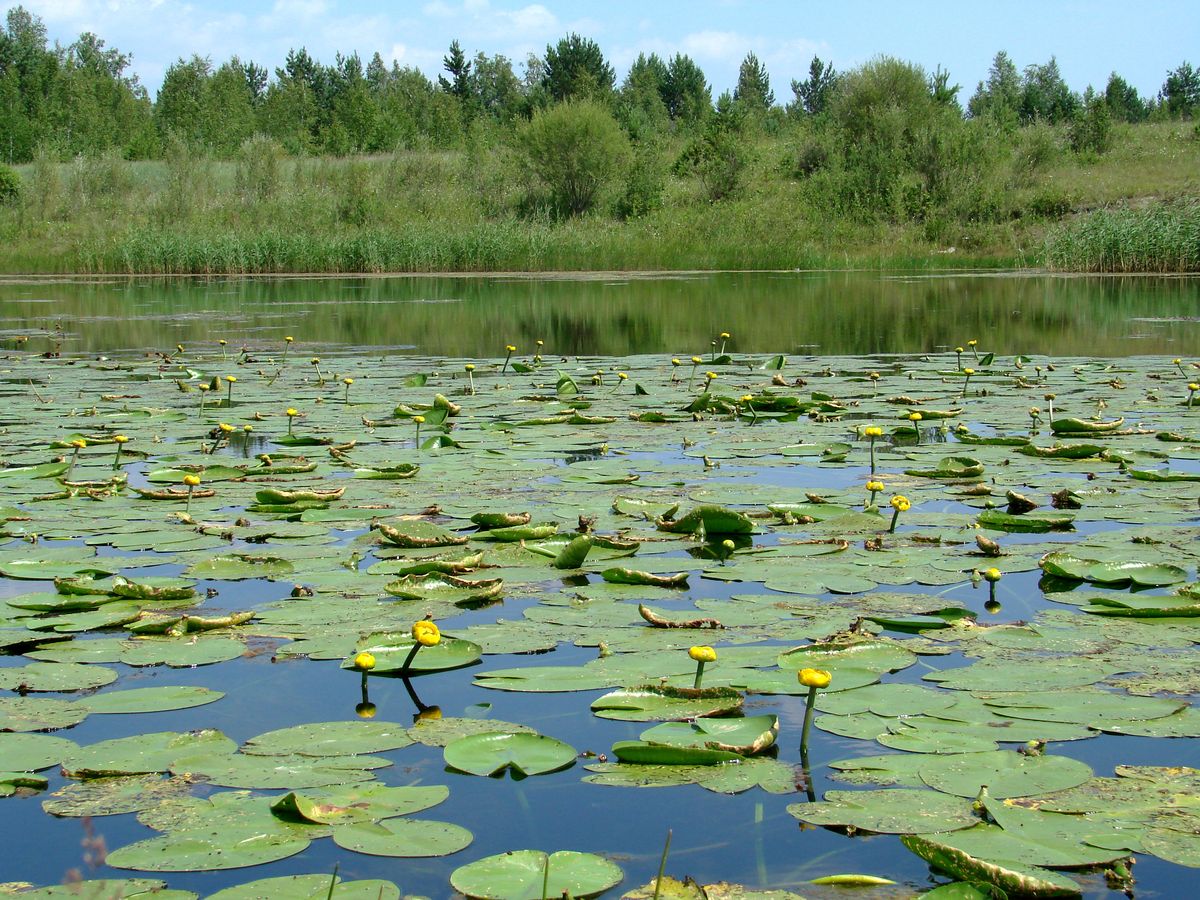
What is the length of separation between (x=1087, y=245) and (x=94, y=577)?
19858 millimetres

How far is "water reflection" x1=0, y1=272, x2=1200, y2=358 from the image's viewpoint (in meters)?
9.48

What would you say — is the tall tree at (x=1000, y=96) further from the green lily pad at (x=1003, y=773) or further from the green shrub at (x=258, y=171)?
the green lily pad at (x=1003, y=773)

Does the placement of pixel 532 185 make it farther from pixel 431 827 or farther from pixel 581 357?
pixel 431 827

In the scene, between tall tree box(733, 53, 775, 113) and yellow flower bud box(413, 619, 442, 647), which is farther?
tall tree box(733, 53, 775, 113)

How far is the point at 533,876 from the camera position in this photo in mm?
1473

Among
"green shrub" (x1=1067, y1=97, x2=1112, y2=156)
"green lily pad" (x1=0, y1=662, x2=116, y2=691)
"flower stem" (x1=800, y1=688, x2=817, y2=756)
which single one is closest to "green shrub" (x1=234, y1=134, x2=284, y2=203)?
"green shrub" (x1=1067, y1=97, x2=1112, y2=156)

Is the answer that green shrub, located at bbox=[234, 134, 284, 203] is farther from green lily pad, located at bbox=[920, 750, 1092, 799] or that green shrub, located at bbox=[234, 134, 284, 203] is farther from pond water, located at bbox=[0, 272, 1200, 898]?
green lily pad, located at bbox=[920, 750, 1092, 799]

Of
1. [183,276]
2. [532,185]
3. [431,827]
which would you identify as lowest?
[431,827]

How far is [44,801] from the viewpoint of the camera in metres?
1.70

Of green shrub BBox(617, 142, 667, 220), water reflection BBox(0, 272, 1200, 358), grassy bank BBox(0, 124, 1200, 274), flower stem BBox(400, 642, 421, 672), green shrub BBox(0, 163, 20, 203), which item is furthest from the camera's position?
green shrub BBox(617, 142, 667, 220)

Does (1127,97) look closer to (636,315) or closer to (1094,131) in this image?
(1094,131)

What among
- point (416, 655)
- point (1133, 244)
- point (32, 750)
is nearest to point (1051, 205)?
point (1133, 244)

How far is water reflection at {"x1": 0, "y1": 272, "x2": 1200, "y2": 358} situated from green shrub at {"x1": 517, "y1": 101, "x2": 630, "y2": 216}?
8.97m

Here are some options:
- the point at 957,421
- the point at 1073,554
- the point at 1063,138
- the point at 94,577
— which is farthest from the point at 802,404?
the point at 1063,138
